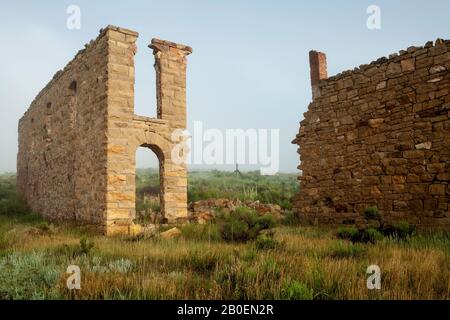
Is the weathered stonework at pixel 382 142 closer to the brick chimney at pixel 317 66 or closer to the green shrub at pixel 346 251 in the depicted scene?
the brick chimney at pixel 317 66

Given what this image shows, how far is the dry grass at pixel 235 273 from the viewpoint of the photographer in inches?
146

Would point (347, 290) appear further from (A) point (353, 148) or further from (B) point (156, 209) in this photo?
(B) point (156, 209)

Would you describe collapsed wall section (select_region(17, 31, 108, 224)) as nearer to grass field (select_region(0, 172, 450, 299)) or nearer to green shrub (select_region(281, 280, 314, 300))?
grass field (select_region(0, 172, 450, 299))

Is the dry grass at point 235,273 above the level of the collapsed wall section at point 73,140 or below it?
below

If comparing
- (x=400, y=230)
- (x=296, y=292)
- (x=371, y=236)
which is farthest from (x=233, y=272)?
(x=400, y=230)

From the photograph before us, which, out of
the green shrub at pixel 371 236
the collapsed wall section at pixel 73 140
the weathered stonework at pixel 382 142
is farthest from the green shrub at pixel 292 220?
the collapsed wall section at pixel 73 140

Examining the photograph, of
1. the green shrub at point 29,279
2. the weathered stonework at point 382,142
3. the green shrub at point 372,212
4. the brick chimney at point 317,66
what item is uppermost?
the brick chimney at point 317,66

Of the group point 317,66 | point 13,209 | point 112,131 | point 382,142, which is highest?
point 317,66

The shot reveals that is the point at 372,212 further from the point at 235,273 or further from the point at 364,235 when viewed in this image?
the point at 235,273

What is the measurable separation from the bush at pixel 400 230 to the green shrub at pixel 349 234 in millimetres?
640

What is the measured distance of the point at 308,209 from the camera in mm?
10664

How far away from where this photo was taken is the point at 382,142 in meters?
8.86

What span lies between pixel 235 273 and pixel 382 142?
6.19 m

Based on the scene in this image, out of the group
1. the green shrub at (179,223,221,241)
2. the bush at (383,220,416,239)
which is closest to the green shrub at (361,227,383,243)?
the bush at (383,220,416,239)
